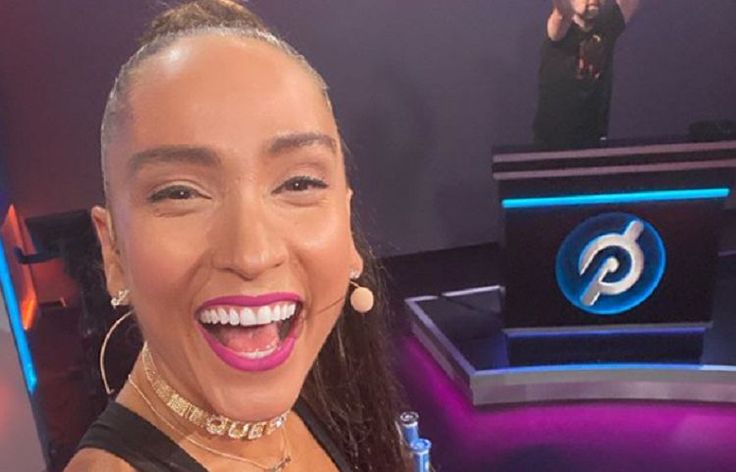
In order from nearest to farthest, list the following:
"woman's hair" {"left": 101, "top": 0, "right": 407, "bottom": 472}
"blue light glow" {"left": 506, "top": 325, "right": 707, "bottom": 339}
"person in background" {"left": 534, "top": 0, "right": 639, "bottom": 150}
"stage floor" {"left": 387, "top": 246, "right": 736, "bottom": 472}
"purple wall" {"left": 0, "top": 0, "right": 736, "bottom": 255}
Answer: "woman's hair" {"left": 101, "top": 0, "right": 407, "bottom": 472}, "stage floor" {"left": 387, "top": 246, "right": 736, "bottom": 472}, "blue light glow" {"left": 506, "top": 325, "right": 707, "bottom": 339}, "person in background" {"left": 534, "top": 0, "right": 639, "bottom": 150}, "purple wall" {"left": 0, "top": 0, "right": 736, "bottom": 255}

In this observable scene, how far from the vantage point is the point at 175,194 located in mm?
723

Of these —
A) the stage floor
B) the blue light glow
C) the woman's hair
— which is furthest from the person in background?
the woman's hair

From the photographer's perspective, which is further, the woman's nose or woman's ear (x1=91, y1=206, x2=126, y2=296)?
woman's ear (x1=91, y1=206, x2=126, y2=296)

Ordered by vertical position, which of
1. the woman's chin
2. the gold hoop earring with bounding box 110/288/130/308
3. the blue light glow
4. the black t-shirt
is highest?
the black t-shirt

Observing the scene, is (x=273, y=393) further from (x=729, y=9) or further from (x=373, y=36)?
(x=729, y=9)

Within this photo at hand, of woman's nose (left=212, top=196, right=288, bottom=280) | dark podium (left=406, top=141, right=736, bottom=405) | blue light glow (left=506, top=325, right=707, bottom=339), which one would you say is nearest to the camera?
woman's nose (left=212, top=196, right=288, bottom=280)

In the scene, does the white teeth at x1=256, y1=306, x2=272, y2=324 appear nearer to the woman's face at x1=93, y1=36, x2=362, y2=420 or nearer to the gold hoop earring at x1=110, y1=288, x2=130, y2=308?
the woman's face at x1=93, y1=36, x2=362, y2=420

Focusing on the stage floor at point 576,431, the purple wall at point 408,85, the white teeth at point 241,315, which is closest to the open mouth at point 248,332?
the white teeth at point 241,315

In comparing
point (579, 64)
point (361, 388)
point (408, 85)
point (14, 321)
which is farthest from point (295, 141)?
point (408, 85)

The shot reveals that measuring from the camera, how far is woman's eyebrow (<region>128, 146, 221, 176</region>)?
28.2 inches

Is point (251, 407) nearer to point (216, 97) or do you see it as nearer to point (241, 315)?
point (241, 315)

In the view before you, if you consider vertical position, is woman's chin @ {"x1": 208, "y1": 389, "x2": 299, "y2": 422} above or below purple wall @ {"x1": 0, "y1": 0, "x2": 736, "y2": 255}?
below

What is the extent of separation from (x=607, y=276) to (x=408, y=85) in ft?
5.51

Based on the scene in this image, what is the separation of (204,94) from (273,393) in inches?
11.1
